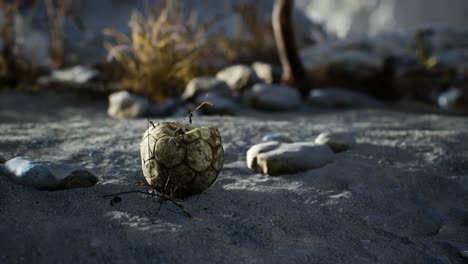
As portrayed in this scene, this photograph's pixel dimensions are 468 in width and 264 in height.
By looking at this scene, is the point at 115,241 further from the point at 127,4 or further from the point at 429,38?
the point at 127,4

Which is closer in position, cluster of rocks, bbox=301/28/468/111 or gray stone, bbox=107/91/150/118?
gray stone, bbox=107/91/150/118

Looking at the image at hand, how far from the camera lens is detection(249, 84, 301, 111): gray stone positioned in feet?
13.9

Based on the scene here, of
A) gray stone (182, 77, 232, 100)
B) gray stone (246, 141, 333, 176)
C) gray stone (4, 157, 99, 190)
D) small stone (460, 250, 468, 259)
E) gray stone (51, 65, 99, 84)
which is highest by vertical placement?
gray stone (51, 65, 99, 84)

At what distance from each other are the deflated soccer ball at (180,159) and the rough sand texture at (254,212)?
3.0 inches

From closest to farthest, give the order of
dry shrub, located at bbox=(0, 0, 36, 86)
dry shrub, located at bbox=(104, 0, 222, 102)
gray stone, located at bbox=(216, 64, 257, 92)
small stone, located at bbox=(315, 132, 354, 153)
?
small stone, located at bbox=(315, 132, 354, 153), dry shrub, located at bbox=(104, 0, 222, 102), gray stone, located at bbox=(216, 64, 257, 92), dry shrub, located at bbox=(0, 0, 36, 86)

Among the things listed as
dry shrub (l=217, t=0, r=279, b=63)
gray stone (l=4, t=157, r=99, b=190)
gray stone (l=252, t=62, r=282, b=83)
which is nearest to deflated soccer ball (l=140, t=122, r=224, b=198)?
gray stone (l=4, t=157, r=99, b=190)

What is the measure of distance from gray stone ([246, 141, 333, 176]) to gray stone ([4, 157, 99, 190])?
31.8 inches

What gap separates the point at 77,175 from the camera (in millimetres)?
1726

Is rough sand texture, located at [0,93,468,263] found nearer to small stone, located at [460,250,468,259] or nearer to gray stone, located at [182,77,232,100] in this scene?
small stone, located at [460,250,468,259]

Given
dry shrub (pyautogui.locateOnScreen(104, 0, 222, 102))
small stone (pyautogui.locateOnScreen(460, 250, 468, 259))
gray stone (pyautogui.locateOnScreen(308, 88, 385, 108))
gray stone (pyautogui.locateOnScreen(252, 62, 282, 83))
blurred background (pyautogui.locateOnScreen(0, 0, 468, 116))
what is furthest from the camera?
gray stone (pyautogui.locateOnScreen(252, 62, 282, 83))

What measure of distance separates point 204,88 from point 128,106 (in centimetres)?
89

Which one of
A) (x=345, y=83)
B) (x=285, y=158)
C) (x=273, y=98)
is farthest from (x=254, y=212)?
(x=345, y=83)

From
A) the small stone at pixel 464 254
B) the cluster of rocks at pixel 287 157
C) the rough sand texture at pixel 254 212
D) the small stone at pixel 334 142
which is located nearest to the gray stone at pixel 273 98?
the rough sand texture at pixel 254 212

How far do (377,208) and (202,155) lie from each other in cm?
78
